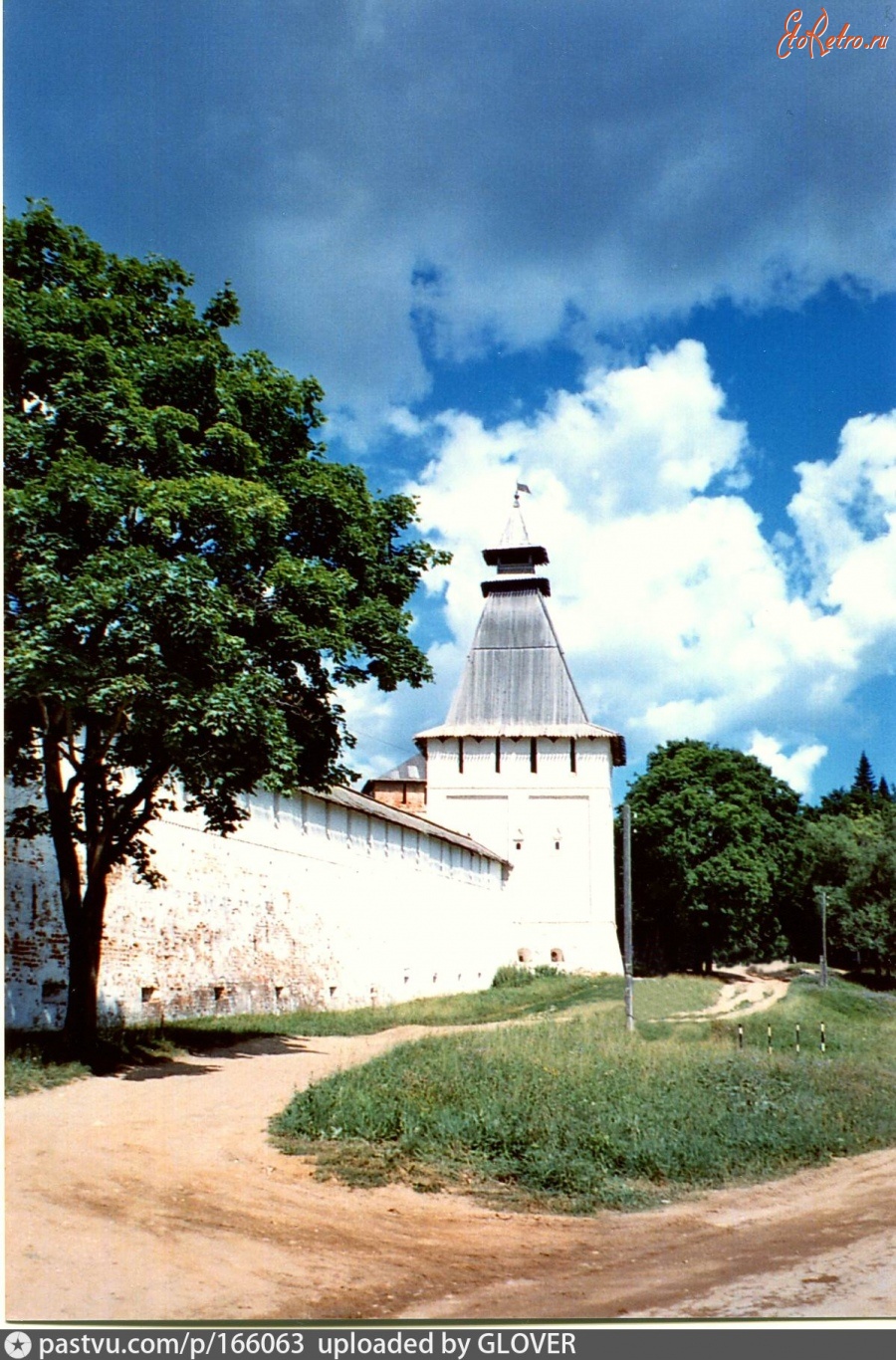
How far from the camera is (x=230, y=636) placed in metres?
11.5

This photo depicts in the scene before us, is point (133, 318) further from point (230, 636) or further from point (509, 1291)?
point (509, 1291)

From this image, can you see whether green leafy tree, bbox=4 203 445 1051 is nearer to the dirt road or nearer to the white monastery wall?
the dirt road

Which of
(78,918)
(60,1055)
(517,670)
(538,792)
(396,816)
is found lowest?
(60,1055)

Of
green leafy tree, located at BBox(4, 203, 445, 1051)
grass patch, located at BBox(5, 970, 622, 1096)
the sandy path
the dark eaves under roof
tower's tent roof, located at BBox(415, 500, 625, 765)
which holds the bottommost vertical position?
the sandy path

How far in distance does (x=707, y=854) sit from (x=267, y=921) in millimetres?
26777

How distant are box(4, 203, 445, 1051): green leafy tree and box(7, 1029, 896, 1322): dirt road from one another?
3.92m

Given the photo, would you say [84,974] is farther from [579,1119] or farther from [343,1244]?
[343,1244]

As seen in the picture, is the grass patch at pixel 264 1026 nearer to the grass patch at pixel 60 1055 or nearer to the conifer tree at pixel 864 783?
the grass patch at pixel 60 1055

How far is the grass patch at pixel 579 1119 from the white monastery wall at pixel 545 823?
1038 inches

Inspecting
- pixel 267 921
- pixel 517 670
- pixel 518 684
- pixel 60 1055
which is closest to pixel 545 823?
pixel 518 684

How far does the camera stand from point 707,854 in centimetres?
4509

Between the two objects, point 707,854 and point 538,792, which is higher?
point 538,792

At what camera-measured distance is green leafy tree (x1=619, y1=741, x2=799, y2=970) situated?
44.2 meters

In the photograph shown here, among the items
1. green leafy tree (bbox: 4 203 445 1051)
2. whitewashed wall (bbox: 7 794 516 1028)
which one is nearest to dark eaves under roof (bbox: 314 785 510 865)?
whitewashed wall (bbox: 7 794 516 1028)
